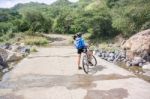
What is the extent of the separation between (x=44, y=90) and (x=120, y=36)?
2001 cm

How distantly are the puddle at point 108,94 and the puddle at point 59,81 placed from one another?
790 mm

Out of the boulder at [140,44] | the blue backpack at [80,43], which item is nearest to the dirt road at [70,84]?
the blue backpack at [80,43]

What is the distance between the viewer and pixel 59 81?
11.0m

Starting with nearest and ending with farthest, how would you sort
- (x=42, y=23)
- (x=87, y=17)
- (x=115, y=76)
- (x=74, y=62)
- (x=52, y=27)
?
1. (x=115, y=76)
2. (x=74, y=62)
3. (x=87, y=17)
4. (x=42, y=23)
5. (x=52, y=27)

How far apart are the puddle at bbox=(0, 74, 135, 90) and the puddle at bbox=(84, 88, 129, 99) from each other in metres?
0.79

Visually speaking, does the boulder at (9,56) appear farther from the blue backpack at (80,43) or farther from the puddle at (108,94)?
the puddle at (108,94)

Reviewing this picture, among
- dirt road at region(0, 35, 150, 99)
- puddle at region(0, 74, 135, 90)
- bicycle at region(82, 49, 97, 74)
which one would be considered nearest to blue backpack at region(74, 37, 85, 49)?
bicycle at region(82, 49, 97, 74)

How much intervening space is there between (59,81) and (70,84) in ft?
2.20

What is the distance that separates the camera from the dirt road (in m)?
9.04

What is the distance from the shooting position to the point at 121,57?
1759 centimetres

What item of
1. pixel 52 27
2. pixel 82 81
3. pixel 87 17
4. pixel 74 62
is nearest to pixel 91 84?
pixel 82 81

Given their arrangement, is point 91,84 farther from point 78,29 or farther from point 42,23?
point 42,23

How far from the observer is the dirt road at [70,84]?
29.7 feet

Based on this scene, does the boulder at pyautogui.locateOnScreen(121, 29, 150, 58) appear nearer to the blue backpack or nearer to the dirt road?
the dirt road
